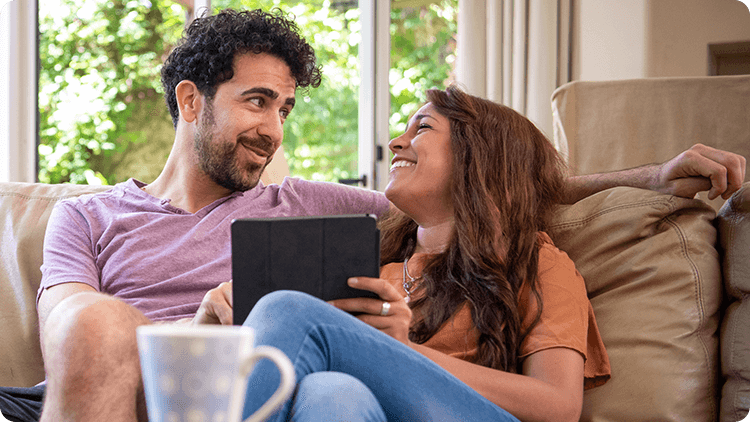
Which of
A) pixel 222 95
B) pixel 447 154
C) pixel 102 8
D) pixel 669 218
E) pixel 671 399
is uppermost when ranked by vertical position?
pixel 102 8

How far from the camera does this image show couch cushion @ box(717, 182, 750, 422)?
3.92ft

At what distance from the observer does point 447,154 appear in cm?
142

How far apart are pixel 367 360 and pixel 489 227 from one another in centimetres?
53

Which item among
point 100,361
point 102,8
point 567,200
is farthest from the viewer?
point 102,8

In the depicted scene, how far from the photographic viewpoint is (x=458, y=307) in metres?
1.25

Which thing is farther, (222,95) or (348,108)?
(348,108)

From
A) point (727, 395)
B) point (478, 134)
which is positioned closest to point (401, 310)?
point (478, 134)

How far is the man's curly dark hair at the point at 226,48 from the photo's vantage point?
62.9 inches

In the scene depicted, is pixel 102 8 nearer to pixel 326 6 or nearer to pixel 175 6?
pixel 175 6

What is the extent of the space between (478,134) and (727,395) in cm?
72

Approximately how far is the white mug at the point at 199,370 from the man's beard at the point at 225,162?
45.2 inches


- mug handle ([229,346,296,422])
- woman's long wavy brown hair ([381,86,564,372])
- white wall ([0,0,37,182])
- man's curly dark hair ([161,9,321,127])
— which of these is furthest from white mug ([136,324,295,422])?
white wall ([0,0,37,182])

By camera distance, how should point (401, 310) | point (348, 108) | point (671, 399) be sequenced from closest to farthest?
point (401, 310), point (671, 399), point (348, 108)

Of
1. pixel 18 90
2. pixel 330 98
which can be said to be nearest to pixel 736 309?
pixel 18 90
